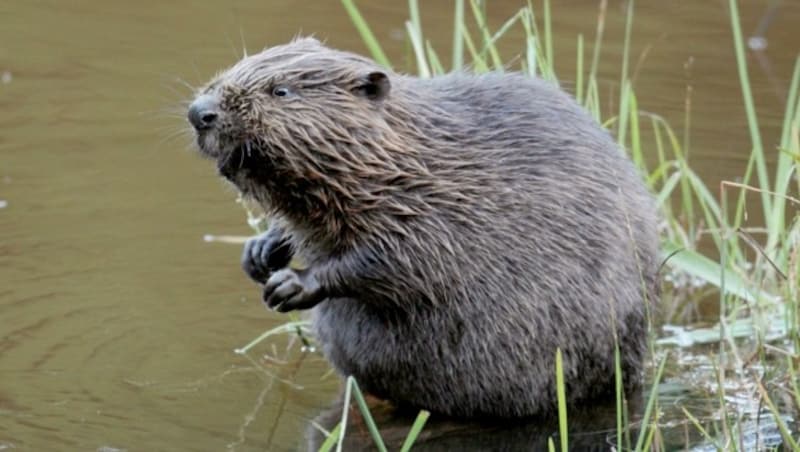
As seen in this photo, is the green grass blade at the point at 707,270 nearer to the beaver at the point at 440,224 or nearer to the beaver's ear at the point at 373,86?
the beaver at the point at 440,224

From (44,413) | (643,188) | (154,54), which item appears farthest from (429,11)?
(44,413)

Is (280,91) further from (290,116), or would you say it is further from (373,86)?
(373,86)

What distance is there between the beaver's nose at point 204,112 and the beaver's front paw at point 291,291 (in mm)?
482

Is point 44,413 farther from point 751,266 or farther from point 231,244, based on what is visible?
point 751,266

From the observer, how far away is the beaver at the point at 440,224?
4.44 m

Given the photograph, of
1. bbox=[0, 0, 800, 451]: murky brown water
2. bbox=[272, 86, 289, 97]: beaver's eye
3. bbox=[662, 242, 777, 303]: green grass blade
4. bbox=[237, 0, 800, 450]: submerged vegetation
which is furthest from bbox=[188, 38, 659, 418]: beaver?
bbox=[662, 242, 777, 303]: green grass blade

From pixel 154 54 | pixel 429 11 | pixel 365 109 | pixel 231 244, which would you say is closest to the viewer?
pixel 365 109

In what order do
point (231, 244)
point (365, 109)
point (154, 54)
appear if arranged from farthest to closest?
point (154, 54) < point (231, 244) < point (365, 109)

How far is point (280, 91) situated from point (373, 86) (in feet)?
0.86

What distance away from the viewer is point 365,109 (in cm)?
450

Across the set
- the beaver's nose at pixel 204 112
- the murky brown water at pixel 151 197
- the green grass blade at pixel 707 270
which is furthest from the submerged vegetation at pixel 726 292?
the beaver's nose at pixel 204 112

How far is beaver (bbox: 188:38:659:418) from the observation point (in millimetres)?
4441

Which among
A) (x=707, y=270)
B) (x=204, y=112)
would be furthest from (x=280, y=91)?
(x=707, y=270)

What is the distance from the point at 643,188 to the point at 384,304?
87 cm
